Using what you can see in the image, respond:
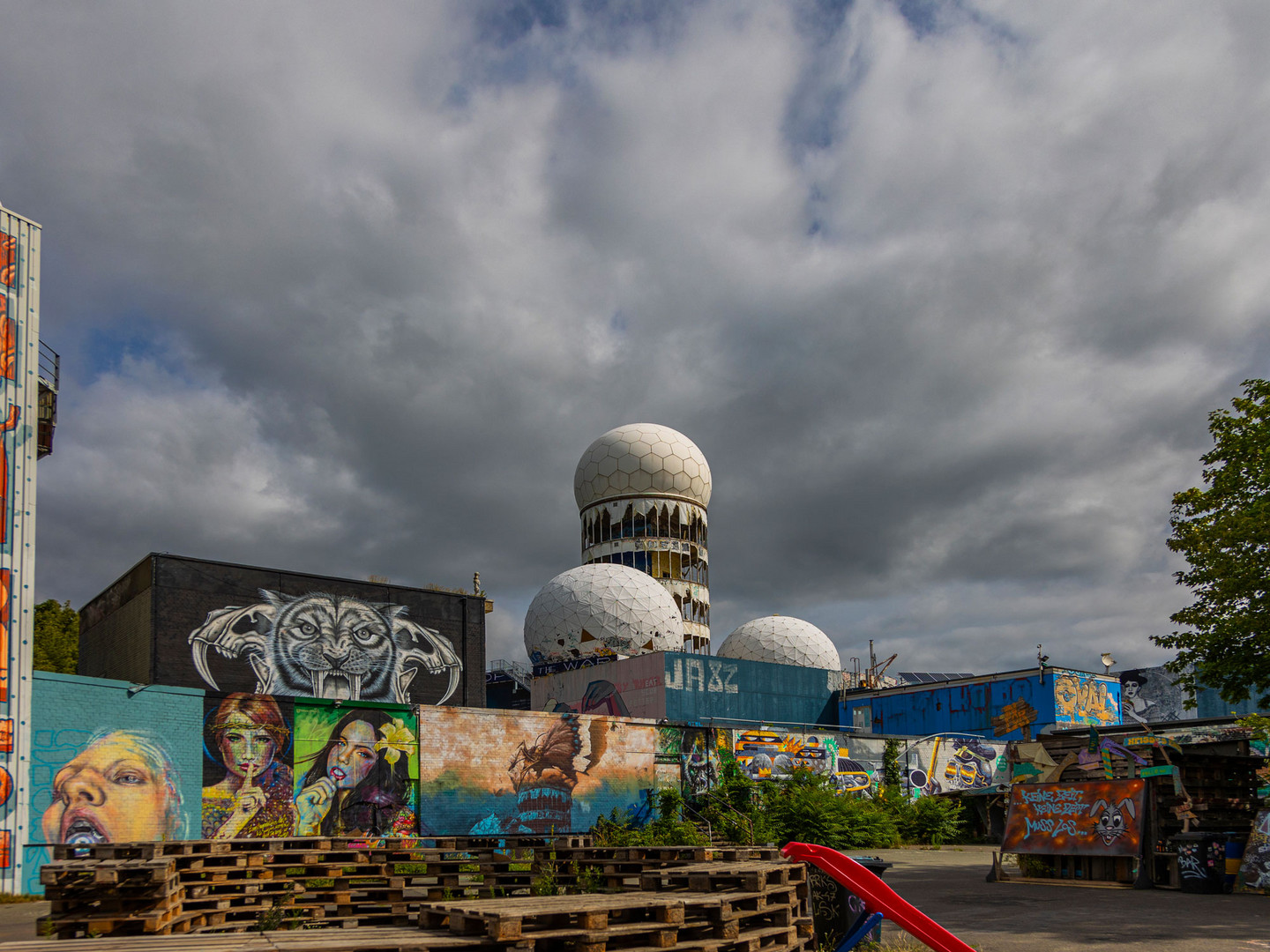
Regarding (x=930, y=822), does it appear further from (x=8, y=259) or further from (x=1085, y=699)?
(x=8, y=259)

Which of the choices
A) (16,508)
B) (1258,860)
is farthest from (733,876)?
(16,508)

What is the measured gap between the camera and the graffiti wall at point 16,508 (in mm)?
19297

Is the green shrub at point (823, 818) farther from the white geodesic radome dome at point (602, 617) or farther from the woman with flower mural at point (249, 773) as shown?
the white geodesic radome dome at point (602, 617)

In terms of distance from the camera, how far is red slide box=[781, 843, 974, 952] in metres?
7.68

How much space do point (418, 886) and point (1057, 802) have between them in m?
13.2

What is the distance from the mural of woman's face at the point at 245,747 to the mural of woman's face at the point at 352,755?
58.8 inches

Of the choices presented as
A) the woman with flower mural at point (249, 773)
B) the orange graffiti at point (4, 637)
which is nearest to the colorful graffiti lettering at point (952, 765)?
the woman with flower mural at point (249, 773)

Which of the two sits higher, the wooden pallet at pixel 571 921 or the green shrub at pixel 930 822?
the wooden pallet at pixel 571 921

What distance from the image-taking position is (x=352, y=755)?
24719 mm

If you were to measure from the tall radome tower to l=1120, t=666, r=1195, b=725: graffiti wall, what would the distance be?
23.1m

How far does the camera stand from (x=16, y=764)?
19453 millimetres

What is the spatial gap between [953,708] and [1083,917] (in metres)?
32.0

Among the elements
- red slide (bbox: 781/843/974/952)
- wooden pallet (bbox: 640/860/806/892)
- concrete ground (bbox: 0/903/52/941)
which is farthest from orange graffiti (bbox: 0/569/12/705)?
red slide (bbox: 781/843/974/952)

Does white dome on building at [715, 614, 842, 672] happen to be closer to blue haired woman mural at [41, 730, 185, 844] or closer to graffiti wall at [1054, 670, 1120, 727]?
graffiti wall at [1054, 670, 1120, 727]
